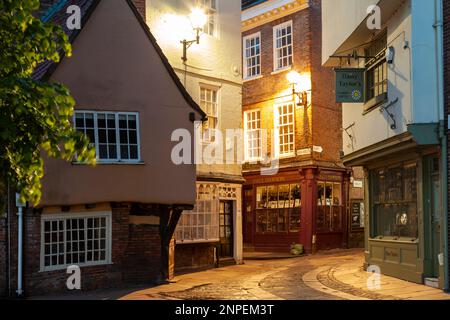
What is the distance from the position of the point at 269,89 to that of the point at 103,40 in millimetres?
12510

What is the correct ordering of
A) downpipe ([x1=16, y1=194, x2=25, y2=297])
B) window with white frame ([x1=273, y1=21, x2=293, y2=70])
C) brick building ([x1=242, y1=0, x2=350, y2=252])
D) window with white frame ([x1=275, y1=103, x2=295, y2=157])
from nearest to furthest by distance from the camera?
downpipe ([x1=16, y1=194, x2=25, y2=297])
brick building ([x1=242, y1=0, x2=350, y2=252])
window with white frame ([x1=275, y1=103, x2=295, y2=157])
window with white frame ([x1=273, y1=21, x2=293, y2=70])

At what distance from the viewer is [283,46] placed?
25.5 metres

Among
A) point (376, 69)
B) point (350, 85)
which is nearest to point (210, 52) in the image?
point (350, 85)

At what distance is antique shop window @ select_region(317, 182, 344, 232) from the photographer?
79.9 ft

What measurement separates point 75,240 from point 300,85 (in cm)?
1317

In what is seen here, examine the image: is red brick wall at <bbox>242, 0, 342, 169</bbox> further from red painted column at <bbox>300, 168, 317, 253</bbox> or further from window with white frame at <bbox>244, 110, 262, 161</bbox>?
red painted column at <bbox>300, 168, 317, 253</bbox>

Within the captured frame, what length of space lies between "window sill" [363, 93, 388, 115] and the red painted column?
27.0 feet

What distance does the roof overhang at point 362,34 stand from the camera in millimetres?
13547

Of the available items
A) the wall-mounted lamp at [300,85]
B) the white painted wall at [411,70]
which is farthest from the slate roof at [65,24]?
the wall-mounted lamp at [300,85]

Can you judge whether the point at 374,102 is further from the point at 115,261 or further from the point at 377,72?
the point at 115,261

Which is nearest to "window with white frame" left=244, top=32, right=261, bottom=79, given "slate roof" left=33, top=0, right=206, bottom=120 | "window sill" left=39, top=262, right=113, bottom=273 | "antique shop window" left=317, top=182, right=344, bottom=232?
"antique shop window" left=317, top=182, right=344, bottom=232

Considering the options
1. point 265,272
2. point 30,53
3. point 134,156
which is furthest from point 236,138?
point 30,53

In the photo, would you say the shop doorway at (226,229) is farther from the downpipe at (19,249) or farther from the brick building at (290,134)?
the downpipe at (19,249)

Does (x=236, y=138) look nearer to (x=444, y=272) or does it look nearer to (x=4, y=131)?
(x=444, y=272)
